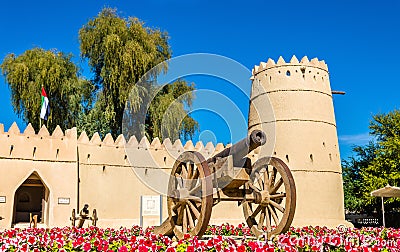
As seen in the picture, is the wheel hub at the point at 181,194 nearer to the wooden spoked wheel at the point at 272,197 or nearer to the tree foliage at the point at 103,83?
the wooden spoked wheel at the point at 272,197

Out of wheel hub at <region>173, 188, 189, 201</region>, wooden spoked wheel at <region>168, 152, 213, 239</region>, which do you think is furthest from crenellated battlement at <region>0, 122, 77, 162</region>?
wheel hub at <region>173, 188, 189, 201</region>

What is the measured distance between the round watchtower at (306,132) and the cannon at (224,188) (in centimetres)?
1157

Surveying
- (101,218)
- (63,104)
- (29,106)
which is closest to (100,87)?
(63,104)

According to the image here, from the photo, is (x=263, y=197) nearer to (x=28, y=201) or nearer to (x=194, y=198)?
(x=194, y=198)

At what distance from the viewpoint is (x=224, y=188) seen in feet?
29.1

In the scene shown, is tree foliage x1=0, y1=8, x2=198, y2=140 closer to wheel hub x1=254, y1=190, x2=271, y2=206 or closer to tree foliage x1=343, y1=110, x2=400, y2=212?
tree foliage x1=343, y1=110, x2=400, y2=212

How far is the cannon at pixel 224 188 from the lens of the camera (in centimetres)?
822

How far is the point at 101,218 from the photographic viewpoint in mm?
17469

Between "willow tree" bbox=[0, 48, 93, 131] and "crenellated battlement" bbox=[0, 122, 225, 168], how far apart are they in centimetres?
625

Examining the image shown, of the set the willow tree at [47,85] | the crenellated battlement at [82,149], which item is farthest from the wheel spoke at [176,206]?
the willow tree at [47,85]

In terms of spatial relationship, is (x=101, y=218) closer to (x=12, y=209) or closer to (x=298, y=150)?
(x=12, y=209)

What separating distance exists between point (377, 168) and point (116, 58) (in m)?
14.4

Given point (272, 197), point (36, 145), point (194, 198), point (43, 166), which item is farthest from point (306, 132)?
point (194, 198)

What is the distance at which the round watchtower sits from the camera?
68.4 feet
